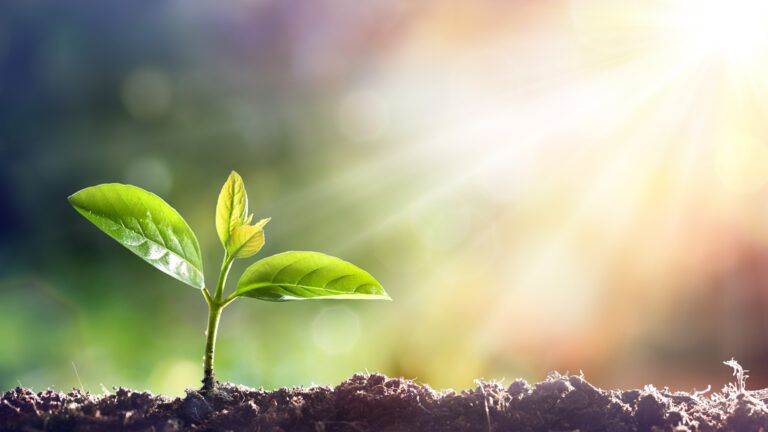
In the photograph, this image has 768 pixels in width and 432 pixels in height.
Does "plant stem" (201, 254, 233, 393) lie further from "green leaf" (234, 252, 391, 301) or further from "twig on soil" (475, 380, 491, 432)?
"twig on soil" (475, 380, 491, 432)

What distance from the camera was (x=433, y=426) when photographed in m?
1.74

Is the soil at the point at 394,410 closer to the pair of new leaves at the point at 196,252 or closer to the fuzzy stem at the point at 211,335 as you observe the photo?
the fuzzy stem at the point at 211,335

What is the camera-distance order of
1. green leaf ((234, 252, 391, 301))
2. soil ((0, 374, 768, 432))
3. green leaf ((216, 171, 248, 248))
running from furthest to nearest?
green leaf ((216, 171, 248, 248)) → green leaf ((234, 252, 391, 301)) → soil ((0, 374, 768, 432))

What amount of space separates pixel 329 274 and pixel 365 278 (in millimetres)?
116

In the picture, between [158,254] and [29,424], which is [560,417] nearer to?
[158,254]

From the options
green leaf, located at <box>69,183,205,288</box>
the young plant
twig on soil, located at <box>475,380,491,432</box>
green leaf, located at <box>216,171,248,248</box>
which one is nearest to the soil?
twig on soil, located at <box>475,380,491,432</box>

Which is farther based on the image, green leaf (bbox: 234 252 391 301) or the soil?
green leaf (bbox: 234 252 391 301)

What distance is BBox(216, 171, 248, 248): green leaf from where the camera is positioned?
203cm

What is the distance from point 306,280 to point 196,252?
0.35 meters

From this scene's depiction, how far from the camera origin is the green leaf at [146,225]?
74.9 inches

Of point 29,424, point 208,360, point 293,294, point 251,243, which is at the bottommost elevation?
point 29,424

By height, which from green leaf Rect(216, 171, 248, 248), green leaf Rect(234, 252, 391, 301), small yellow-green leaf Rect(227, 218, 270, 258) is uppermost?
green leaf Rect(216, 171, 248, 248)

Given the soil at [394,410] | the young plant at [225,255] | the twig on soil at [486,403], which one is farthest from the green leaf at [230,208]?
the twig on soil at [486,403]

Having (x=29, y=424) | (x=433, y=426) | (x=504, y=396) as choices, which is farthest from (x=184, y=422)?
(x=504, y=396)
